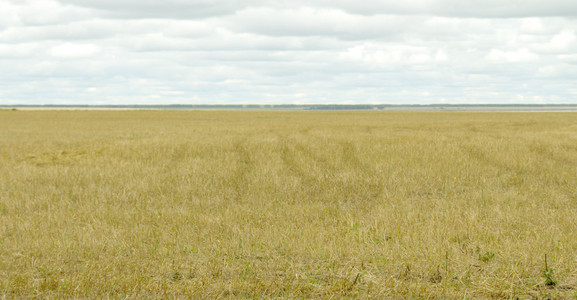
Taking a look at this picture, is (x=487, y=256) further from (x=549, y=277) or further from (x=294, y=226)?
(x=294, y=226)

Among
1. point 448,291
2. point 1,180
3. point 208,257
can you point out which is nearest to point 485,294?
point 448,291

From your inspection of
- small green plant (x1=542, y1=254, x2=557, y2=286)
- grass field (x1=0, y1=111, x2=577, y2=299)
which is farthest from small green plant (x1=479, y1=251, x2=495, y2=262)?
small green plant (x1=542, y1=254, x2=557, y2=286)

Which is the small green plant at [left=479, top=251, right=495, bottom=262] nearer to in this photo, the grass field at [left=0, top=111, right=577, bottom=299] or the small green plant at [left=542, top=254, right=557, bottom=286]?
the grass field at [left=0, top=111, right=577, bottom=299]

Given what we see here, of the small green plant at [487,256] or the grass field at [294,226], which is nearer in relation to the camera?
the grass field at [294,226]

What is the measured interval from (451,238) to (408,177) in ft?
23.6

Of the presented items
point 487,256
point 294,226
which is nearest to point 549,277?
point 487,256

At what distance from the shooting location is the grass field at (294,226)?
643cm

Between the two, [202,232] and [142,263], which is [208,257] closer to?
[142,263]

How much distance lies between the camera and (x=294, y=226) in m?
9.69

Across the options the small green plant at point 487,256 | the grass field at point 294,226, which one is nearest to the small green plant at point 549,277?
the grass field at point 294,226

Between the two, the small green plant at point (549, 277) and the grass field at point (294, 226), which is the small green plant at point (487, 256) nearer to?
the grass field at point (294, 226)

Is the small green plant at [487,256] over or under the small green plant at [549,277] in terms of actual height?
under

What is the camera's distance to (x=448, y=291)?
618 cm

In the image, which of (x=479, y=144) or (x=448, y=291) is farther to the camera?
(x=479, y=144)
